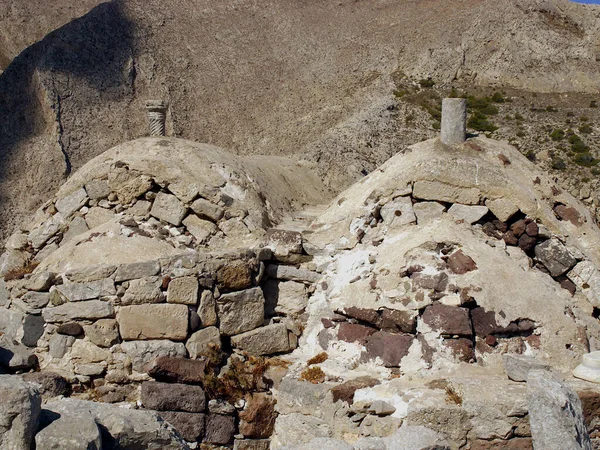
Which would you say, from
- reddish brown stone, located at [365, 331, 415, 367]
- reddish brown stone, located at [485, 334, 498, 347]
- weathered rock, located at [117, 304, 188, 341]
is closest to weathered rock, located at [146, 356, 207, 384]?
weathered rock, located at [117, 304, 188, 341]

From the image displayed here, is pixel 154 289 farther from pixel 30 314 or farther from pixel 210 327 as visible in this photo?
pixel 30 314

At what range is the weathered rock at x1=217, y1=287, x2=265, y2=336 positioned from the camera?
9719 mm

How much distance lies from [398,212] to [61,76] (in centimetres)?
1325

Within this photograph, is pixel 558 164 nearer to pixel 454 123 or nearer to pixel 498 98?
pixel 498 98

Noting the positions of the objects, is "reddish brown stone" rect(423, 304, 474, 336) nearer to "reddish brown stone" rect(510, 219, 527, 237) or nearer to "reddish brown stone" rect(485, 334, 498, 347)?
"reddish brown stone" rect(485, 334, 498, 347)

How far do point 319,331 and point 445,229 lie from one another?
2139 millimetres

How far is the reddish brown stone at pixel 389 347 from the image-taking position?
911cm

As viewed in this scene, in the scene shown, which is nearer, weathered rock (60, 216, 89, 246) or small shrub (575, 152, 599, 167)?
weathered rock (60, 216, 89, 246)

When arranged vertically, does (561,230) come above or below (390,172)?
Result: below

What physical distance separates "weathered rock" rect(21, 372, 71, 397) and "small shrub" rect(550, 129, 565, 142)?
1763 centimetres

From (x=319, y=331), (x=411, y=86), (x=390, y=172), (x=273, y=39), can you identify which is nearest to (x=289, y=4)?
(x=273, y=39)

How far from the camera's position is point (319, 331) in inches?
392

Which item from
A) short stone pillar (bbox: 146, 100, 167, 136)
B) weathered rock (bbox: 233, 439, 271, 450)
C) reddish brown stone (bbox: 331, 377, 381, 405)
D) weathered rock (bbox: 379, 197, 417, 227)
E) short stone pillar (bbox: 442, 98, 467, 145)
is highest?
short stone pillar (bbox: 442, 98, 467, 145)

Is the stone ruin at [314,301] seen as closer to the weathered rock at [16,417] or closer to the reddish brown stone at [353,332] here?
the reddish brown stone at [353,332]
